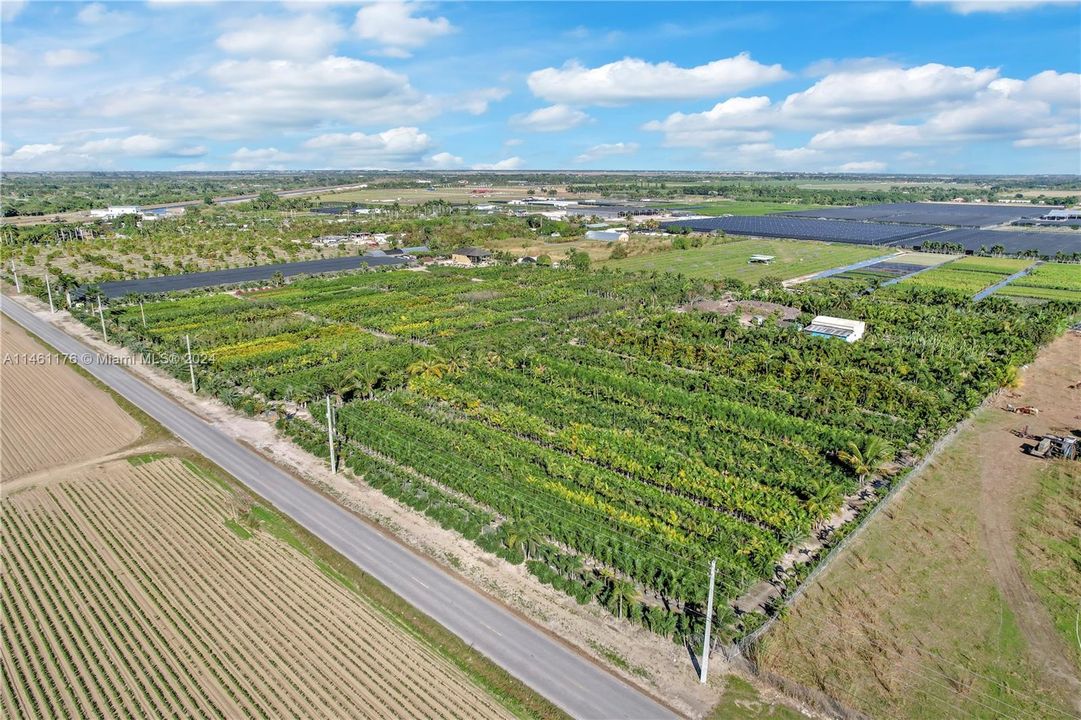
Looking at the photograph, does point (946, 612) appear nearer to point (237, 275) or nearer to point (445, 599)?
point (445, 599)

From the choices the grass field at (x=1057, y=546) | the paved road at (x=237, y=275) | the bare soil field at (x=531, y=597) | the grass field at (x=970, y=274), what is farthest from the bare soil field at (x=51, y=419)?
the grass field at (x=970, y=274)

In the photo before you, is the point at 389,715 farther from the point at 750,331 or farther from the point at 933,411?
the point at 750,331


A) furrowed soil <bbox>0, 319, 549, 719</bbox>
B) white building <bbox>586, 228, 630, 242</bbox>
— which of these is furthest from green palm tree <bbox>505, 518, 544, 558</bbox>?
white building <bbox>586, 228, 630, 242</bbox>

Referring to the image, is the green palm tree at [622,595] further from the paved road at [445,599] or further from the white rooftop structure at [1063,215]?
the white rooftop structure at [1063,215]

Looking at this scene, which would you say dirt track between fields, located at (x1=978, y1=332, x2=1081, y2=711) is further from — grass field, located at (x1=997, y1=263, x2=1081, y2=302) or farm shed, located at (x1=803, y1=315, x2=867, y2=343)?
grass field, located at (x1=997, y1=263, x2=1081, y2=302)

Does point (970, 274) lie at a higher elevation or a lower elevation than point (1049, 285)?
higher

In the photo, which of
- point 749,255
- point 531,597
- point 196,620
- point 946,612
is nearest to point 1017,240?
point 749,255
